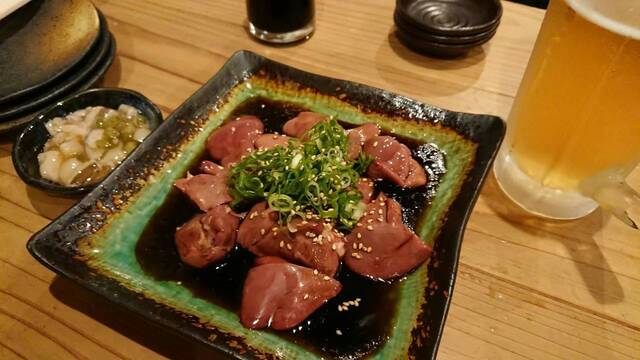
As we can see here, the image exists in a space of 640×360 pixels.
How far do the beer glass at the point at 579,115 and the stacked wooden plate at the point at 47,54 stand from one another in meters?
1.87

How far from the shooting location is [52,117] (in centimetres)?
197

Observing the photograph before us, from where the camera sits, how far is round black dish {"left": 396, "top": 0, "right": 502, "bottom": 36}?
2.34 meters

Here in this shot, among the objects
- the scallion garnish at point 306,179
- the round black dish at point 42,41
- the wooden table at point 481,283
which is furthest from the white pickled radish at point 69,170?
the scallion garnish at point 306,179

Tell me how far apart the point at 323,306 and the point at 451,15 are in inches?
66.8

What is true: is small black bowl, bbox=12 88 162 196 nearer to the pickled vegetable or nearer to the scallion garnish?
the pickled vegetable

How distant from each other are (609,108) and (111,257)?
166 cm

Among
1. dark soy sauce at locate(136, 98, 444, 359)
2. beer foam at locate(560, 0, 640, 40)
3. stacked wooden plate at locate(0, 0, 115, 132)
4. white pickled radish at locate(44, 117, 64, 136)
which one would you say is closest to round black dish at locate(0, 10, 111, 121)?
stacked wooden plate at locate(0, 0, 115, 132)

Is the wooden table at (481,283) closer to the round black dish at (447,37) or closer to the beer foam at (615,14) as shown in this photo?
the round black dish at (447,37)

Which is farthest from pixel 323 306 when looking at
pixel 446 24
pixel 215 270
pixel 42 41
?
pixel 42 41

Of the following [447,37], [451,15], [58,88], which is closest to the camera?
[58,88]

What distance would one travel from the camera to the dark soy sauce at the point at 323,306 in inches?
56.6

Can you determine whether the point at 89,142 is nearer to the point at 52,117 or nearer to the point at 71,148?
the point at 71,148

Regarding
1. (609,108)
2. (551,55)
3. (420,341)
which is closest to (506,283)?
(420,341)

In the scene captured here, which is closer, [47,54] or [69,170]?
[69,170]
